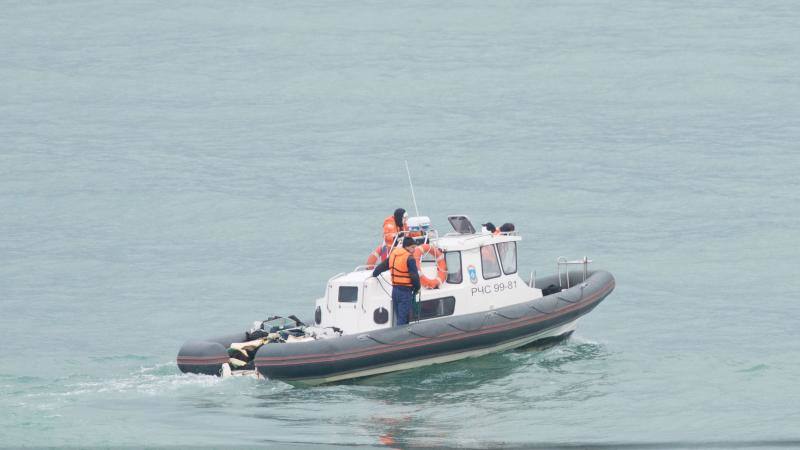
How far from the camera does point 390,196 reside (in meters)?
26.6

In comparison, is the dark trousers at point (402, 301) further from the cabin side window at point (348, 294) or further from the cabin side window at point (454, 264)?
the cabin side window at point (454, 264)

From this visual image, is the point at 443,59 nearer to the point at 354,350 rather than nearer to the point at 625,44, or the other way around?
the point at 625,44

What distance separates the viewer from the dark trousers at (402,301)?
16.0m

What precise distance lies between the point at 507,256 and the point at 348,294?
7.16 ft

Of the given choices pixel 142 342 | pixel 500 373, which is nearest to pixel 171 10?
pixel 142 342

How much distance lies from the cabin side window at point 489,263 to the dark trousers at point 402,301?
4.18 ft

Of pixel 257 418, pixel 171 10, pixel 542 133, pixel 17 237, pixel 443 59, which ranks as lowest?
pixel 257 418

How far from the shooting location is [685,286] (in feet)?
70.3

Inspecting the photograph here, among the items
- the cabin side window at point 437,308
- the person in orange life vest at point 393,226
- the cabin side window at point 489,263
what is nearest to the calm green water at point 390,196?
the cabin side window at point 437,308

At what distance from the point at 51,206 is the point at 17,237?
1.84 metres

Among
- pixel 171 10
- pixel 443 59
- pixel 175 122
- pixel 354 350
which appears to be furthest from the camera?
pixel 171 10

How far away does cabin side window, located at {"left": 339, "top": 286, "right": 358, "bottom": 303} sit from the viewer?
1628 cm

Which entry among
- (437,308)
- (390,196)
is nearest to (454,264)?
(437,308)

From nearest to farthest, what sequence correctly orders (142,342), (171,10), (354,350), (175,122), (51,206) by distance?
(354,350) → (142,342) → (51,206) → (175,122) → (171,10)
